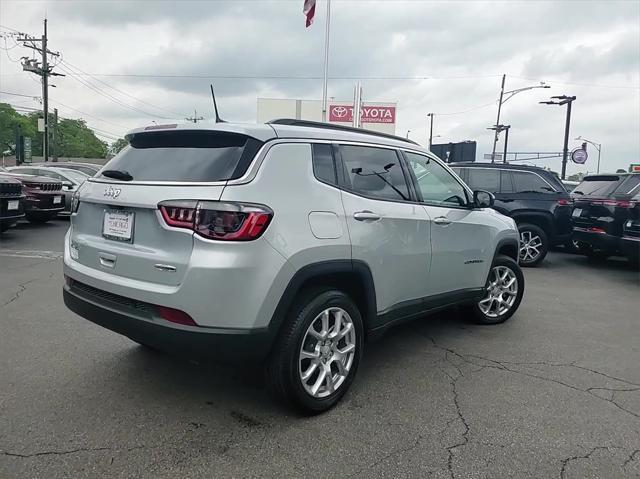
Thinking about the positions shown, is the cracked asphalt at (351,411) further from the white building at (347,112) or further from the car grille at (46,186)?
the white building at (347,112)

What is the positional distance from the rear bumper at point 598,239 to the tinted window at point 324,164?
263 inches

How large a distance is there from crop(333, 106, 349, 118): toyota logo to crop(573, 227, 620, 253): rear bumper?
84.1ft

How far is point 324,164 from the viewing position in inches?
123

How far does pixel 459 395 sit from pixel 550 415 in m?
0.58

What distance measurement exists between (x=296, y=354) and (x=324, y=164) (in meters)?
1.21

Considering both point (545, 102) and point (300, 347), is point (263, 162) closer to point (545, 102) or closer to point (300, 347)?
point (300, 347)

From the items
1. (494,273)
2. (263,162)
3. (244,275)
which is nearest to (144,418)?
(244,275)

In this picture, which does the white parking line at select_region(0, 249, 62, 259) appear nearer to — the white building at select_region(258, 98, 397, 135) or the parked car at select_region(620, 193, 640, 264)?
the parked car at select_region(620, 193, 640, 264)

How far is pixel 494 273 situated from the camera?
506 cm

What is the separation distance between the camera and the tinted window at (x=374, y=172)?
131 inches

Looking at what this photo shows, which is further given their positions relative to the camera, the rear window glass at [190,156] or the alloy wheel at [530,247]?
the alloy wheel at [530,247]

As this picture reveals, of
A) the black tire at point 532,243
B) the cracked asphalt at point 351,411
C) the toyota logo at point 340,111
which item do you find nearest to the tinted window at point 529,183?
the black tire at point 532,243

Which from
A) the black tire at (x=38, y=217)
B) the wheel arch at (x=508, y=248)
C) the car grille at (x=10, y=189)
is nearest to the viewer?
the wheel arch at (x=508, y=248)

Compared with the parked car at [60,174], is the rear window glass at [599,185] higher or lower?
higher
